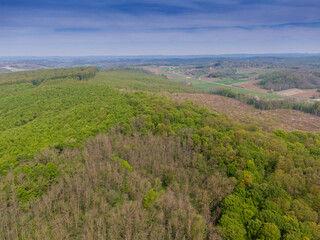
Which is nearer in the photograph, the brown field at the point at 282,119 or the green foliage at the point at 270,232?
the green foliage at the point at 270,232

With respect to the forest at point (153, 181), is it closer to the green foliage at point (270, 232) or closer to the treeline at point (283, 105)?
the green foliage at point (270, 232)

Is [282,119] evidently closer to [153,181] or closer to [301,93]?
[153,181]

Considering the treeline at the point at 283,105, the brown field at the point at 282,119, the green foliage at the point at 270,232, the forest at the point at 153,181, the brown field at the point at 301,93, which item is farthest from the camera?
the brown field at the point at 301,93

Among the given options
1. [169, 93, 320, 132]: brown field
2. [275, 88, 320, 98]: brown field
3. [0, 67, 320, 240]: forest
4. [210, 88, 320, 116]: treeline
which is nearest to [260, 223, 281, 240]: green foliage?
[0, 67, 320, 240]: forest

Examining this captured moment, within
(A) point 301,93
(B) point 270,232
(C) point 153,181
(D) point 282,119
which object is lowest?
(D) point 282,119

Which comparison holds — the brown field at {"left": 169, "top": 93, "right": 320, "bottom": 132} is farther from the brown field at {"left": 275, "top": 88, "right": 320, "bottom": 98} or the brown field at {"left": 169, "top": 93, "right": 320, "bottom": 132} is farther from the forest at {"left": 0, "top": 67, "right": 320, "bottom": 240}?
the brown field at {"left": 275, "top": 88, "right": 320, "bottom": 98}

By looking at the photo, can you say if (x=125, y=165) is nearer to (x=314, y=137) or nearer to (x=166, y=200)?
(x=166, y=200)

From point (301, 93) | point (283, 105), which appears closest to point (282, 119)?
point (283, 105)

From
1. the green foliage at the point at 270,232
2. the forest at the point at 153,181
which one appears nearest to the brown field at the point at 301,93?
the forest at the point at 153,181

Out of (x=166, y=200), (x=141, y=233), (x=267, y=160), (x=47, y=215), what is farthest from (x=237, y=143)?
(x=47, y=215)
